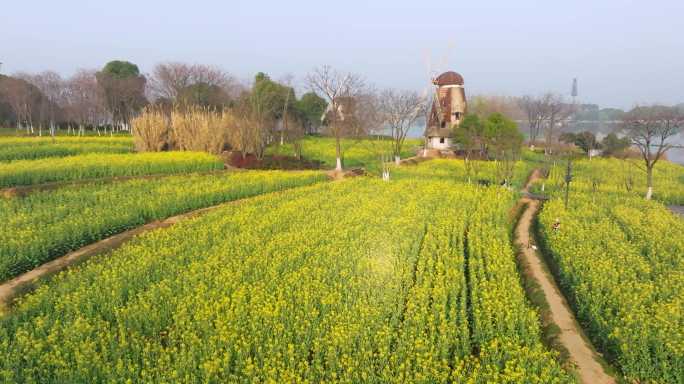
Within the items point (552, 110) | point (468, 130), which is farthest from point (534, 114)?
point (468, 130)

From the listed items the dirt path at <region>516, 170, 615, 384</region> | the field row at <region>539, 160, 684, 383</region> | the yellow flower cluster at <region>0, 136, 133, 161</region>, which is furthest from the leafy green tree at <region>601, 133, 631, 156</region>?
the yellow flower cluster at <region>0, 136, 133, 161</region>

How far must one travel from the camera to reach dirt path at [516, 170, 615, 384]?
745cm

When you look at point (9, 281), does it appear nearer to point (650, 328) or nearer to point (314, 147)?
point (650, 328)

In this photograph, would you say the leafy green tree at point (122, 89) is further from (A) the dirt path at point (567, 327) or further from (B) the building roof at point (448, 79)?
(A) the dirt path at point (567, 327)

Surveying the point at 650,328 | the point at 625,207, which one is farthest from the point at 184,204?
the point at 625,207

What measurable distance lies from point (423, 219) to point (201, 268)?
28.8 ft

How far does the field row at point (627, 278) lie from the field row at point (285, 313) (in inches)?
61.4

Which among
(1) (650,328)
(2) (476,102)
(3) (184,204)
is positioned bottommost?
(1) (650,328)

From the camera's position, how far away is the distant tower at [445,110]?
48750 millimetres

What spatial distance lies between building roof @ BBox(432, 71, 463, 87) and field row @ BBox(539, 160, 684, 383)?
33.3 m

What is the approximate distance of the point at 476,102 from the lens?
82875 mm

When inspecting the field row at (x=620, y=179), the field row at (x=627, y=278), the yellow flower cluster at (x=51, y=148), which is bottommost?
the field row at (x=627, y=278)

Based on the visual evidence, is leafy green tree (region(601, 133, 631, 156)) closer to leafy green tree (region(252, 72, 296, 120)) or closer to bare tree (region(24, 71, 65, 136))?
leafy green tree (region(252, 72, 296, 120))

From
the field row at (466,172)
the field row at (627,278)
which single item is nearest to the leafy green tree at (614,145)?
the field row at (466,172)
